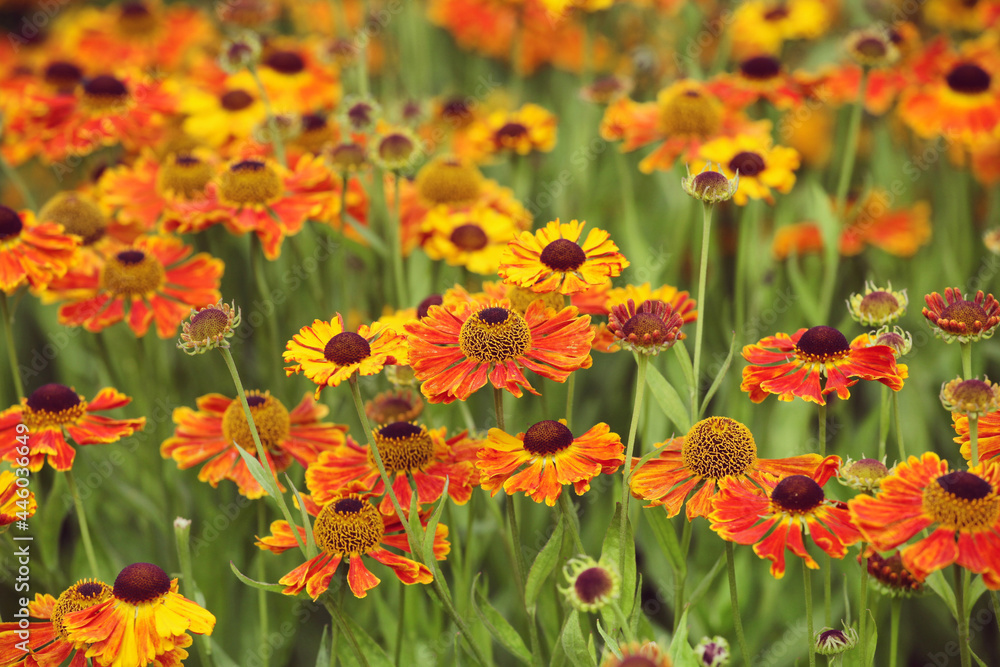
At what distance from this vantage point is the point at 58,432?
4.77ft

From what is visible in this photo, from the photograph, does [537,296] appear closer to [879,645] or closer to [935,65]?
[879,645]

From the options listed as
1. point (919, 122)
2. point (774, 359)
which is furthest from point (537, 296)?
point (919, 122)

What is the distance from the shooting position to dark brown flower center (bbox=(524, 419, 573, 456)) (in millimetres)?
1184

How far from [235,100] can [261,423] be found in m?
1.29

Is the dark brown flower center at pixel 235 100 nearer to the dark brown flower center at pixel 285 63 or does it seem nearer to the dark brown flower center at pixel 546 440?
the dark brown flower center at pixel 285 63

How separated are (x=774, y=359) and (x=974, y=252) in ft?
4.85

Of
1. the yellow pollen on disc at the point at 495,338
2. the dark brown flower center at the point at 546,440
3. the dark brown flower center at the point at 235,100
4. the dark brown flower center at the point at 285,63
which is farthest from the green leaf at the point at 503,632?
the dark brown flower center at the point at 285,63

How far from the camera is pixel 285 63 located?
2.66 m

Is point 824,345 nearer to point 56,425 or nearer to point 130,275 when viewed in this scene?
point 56,425

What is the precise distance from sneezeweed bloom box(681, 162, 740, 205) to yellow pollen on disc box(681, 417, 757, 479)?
0.32 metres

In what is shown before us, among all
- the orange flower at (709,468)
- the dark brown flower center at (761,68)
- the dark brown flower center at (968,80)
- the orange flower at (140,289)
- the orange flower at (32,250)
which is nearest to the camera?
the orange flower at (709,468)

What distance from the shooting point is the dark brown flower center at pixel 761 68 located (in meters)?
2.21

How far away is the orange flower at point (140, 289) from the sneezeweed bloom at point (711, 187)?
0.98 m

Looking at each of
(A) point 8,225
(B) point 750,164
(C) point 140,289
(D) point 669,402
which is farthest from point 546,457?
(A) point 8,225
